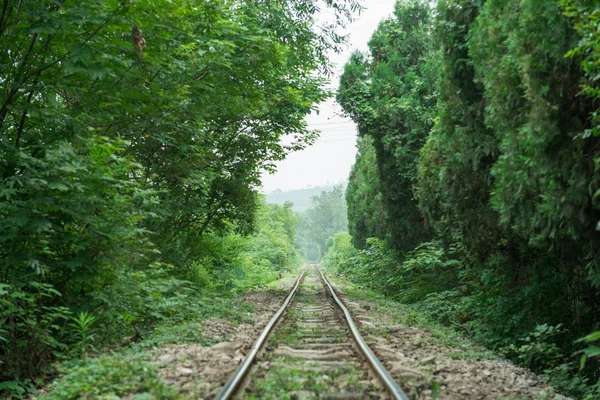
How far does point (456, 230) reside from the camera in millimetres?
9609

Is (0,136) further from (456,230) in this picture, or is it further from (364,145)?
(364,145)

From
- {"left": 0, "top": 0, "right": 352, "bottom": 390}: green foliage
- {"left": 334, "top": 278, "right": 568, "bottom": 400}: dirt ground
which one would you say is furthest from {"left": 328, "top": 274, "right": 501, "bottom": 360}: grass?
{"left": 0, "top": 0, "right": 352, "bottom": 390}: green foliage

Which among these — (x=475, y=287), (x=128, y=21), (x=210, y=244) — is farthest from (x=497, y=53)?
(x=210, y=244)

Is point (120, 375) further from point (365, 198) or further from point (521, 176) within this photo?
point (365, 198)

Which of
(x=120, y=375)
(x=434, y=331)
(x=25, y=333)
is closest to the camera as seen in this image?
(x=120, y=375)

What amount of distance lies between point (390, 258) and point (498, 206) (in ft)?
41.1

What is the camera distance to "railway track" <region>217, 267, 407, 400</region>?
4523mm

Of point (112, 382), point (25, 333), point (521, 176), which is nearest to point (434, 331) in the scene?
point (521, 176)

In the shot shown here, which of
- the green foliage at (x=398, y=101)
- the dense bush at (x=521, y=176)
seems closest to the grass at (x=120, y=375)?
the dense bush at (x=521, y=176)

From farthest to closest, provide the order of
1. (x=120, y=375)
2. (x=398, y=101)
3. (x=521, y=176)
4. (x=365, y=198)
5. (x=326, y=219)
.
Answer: (x=326, y=219) → (x=365, y=198) → (x=398, y=101) → (x=521, y=176) → (x=120, y=375)

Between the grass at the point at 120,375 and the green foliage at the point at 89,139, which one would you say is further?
the green foliage at the point at 89,139

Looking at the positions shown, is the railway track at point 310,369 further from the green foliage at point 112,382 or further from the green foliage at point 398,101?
the green foliage at point 398,101

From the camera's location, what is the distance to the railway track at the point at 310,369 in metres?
4.52

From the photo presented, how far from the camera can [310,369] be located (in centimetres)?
543
